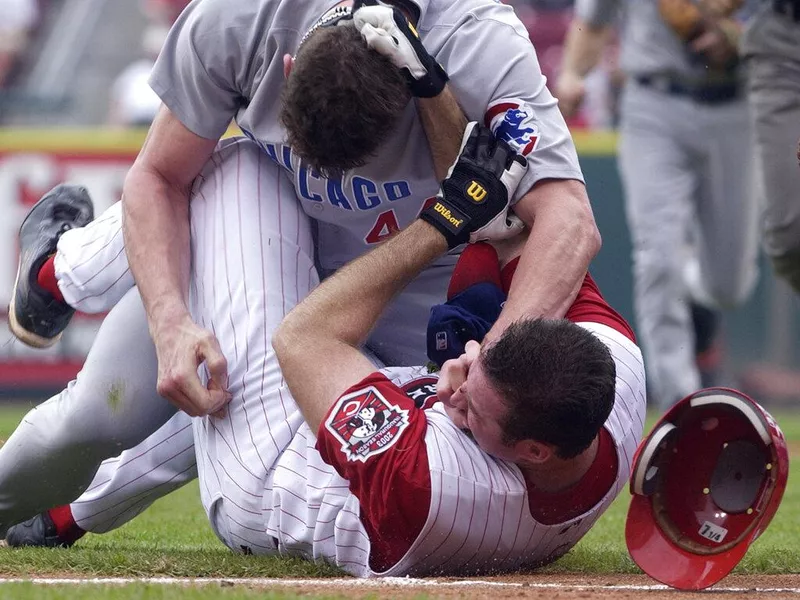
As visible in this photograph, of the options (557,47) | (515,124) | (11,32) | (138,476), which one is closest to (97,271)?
(138,476)

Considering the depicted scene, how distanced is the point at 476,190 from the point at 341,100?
0.40 meters

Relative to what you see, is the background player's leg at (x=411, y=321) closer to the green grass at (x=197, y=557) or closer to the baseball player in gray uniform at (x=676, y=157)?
the green grass at (x=197, y=557)

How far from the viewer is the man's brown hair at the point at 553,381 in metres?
2.85

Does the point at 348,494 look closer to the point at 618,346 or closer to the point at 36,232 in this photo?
the point at 618,346

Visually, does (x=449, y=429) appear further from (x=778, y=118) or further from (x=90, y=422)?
(x=778, y=118)

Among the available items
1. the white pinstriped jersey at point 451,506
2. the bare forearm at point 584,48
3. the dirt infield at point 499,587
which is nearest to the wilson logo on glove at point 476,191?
the white pinstriped jersey at point 451,506

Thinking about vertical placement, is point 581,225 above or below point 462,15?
below

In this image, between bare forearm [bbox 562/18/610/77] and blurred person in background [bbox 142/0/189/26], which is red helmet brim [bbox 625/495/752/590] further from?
blurred person in background [bbox 142/0/189/26]

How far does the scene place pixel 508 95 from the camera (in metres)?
3.59

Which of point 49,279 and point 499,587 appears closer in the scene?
point 499,587

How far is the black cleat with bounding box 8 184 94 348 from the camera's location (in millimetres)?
4273

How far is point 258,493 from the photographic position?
3412 millimetres

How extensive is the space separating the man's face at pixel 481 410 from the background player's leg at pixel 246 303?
569mm

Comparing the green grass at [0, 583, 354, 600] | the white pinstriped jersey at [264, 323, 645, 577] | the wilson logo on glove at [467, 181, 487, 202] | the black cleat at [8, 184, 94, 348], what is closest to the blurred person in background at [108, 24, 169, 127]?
the black cleat at [8, 184, 94, 348]
